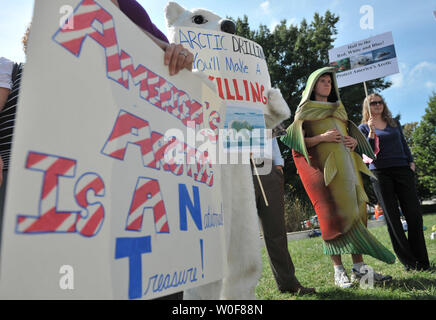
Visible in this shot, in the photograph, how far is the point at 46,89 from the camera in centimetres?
71

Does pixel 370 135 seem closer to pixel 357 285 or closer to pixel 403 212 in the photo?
pixel 403 212

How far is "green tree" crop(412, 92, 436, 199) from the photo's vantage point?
71.3 ft

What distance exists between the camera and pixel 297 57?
57.4 ft

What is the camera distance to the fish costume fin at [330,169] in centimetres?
254

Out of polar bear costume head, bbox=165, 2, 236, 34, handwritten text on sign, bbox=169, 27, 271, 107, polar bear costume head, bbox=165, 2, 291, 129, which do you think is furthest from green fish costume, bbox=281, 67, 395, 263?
polar bear costume head, bbox=165, 2, 236, 34

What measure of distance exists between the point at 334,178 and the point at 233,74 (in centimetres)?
136

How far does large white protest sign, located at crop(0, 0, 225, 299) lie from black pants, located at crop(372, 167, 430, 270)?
2.53 meters

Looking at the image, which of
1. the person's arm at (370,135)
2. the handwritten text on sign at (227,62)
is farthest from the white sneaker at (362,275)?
the handwritten text on sign at (227,62)

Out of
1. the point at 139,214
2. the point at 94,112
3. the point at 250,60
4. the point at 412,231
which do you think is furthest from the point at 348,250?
the point at 94,112

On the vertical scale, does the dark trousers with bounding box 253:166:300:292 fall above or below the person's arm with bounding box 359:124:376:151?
below

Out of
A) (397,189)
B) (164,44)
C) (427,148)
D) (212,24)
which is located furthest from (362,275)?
(427,148)

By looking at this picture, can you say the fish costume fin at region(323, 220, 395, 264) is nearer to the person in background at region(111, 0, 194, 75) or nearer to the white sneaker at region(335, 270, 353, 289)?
the white sneaker at region(335, 270, 353, 289)

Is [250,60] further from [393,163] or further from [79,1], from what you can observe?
[393,163]

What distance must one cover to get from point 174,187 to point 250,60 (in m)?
1.04
